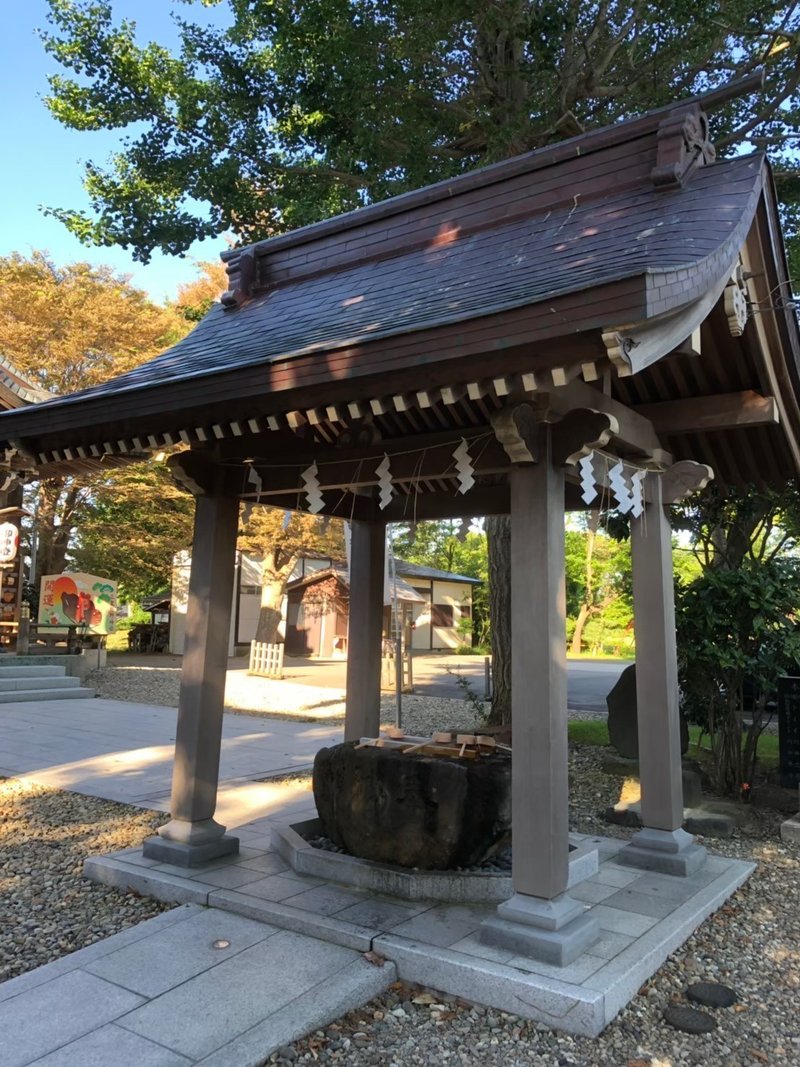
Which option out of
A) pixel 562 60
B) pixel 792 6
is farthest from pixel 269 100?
pixel 792 6

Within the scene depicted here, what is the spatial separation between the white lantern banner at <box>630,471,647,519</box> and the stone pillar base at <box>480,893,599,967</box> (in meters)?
2.27

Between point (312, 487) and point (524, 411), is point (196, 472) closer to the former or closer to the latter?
point (312, 487)

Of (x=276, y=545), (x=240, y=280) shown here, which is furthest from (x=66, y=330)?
(x=240, y=280)

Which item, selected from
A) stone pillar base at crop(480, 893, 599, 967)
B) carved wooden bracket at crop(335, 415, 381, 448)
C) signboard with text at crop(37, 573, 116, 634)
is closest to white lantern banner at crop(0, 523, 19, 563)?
signboard with text at crop(37, 573, 116, 634)

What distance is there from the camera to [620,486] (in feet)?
13.1

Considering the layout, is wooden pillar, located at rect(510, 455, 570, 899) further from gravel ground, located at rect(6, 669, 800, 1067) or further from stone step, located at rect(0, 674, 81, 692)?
stone step, located at rect(0, 674, 81, 692)

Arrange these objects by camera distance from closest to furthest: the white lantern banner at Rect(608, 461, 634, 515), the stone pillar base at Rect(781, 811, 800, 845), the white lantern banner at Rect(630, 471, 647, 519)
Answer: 1. the white lantern banner at Rect(608, 461, 634, 515)
2. the white lantern banner at Rect(630, 471, 647, 519)
3. the stone pillar base at Rect(781, 811, 800, 845)

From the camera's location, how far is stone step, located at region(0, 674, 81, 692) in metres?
12.7

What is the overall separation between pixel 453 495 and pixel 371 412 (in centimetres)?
235

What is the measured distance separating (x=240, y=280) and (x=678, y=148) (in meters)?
3.67

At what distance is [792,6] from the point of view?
802 centimetres

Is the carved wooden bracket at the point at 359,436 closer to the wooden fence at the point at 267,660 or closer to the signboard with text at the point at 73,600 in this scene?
the signboard with text at the point at 73,600

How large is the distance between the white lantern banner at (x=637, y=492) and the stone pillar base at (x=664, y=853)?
2083mm

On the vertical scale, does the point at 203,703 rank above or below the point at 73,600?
below
